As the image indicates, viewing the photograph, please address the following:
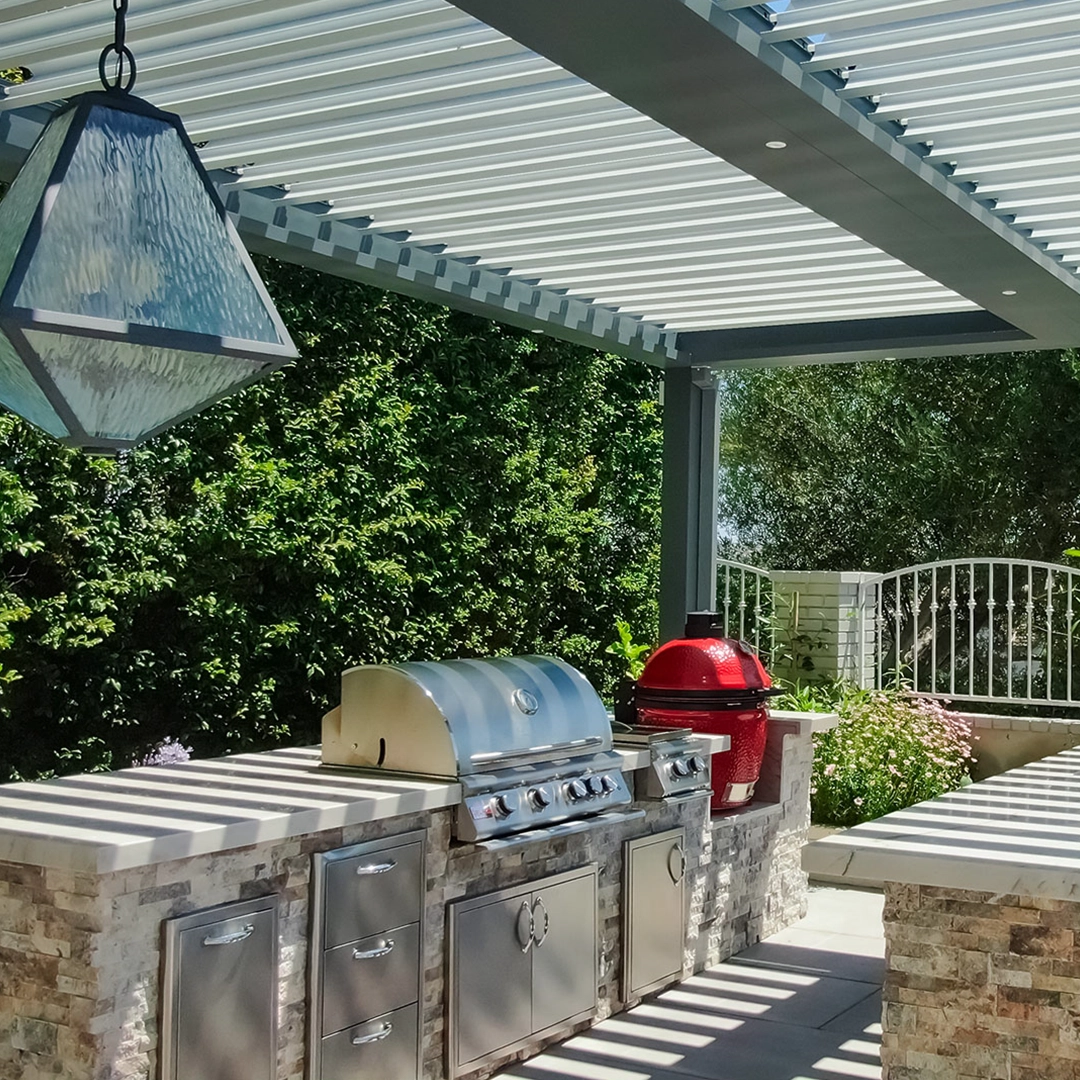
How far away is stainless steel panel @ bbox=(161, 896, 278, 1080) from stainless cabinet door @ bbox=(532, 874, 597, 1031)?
127cm

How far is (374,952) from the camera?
14.2 feet

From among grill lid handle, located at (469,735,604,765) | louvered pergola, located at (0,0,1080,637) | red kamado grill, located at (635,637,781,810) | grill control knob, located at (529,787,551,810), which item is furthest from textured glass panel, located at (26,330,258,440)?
red kamado grill, located at (635,637,781,810)

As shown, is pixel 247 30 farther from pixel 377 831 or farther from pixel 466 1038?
pixel 466 1038

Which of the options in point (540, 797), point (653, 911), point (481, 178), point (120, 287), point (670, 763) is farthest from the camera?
point (670, 763)

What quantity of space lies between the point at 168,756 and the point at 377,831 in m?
3.07

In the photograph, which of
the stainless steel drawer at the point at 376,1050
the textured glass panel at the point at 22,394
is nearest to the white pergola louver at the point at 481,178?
the textured glass panel at the point at 22,394

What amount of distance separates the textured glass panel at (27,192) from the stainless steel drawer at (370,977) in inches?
90.7

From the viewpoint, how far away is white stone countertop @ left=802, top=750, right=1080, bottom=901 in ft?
11.0

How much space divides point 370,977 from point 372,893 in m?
0.26

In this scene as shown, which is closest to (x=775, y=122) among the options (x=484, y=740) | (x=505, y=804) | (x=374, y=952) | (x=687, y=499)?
(x=484, y=740)

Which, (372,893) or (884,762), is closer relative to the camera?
(372,893)

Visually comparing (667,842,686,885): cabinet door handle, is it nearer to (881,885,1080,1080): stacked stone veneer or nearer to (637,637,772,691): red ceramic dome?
(637,637,772,691): red ceramic dome

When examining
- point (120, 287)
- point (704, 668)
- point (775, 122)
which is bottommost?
point (704, 668)

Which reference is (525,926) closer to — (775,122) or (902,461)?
(775,122)
